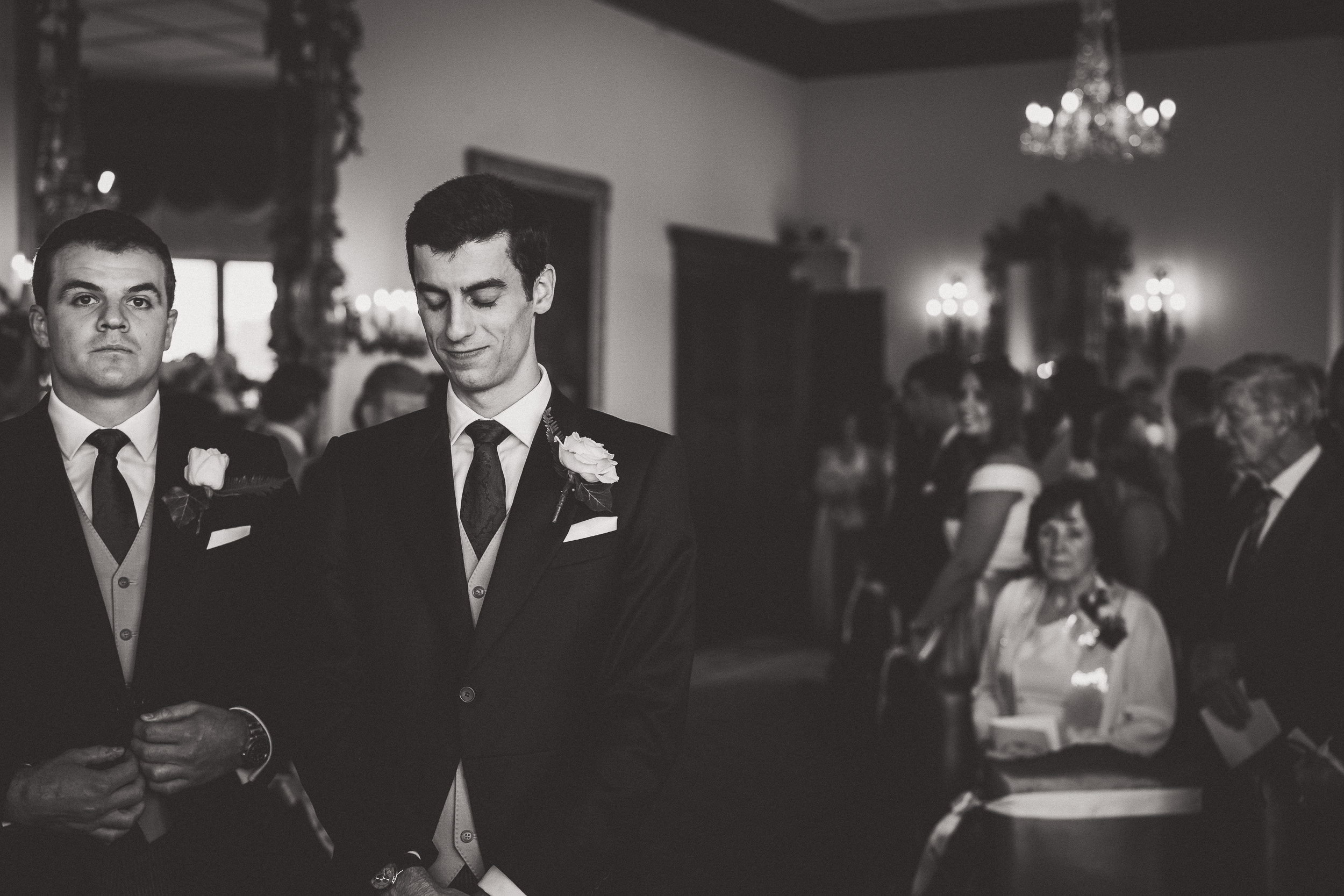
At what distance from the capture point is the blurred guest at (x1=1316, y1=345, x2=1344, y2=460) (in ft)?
12.8

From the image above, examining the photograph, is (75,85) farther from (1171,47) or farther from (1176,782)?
(1171,47)

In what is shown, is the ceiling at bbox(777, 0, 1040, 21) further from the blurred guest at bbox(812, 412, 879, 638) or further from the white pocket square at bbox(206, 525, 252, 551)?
the white pocket square at bbox(206, 525, 252, 551)

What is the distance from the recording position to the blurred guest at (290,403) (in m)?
4.89

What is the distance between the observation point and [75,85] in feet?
18.4

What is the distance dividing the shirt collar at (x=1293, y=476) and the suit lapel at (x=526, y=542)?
204cm

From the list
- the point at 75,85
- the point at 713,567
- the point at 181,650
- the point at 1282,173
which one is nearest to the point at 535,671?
the point at 181,650

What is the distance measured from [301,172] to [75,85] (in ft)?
3.87

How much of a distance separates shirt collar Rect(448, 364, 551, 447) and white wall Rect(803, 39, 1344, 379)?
8.76 m

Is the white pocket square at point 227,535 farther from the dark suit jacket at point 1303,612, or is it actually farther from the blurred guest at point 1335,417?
the blurred guest at point 1335,417

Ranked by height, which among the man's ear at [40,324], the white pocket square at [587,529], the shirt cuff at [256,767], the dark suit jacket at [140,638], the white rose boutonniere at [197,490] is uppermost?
the man's ear at [40,324]

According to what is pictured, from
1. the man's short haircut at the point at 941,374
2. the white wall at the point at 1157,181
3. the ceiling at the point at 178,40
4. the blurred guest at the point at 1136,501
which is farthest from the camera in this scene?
the white wall at the point at 1157,181

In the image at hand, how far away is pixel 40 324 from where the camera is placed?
2.11 metres

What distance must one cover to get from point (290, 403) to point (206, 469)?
2.87m

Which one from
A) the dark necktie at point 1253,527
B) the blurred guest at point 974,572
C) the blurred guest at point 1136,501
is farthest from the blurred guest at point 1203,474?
the dark necktie at point 1253,527
